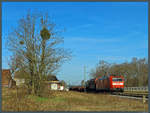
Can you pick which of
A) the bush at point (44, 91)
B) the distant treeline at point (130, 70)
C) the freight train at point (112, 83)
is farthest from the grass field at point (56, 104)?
the distant treeline at point (130, 70)

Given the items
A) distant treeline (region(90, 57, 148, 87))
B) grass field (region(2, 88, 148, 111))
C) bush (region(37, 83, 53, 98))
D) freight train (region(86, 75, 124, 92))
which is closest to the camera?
grass field (region(2, 88, 148, 111))

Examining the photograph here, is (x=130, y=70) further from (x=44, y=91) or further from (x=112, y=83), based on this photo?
(x=44, y=91)

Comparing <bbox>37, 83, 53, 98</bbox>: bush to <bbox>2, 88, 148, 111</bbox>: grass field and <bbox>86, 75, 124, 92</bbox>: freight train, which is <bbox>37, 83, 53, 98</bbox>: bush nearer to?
<bbox>2, 88, 148, 111</bbox>: grass field

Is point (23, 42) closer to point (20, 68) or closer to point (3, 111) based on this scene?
point (20, 68)

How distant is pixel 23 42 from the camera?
23.2 meters

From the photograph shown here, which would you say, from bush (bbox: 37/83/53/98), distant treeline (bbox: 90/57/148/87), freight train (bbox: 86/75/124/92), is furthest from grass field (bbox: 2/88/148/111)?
distant treeline (bbox: 90/57/148/87)

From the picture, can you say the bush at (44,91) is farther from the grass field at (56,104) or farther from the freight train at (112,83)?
the freight train at (112,83)

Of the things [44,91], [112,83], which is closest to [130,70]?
[112,83]

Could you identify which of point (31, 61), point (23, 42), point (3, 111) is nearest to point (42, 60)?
point (31, 61)

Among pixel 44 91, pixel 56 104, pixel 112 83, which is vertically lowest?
pixel 56 104

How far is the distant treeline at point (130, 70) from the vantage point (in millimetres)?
69088

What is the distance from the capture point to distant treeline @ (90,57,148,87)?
69.1 metres

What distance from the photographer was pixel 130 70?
76.2 metres

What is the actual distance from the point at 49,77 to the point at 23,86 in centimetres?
271
